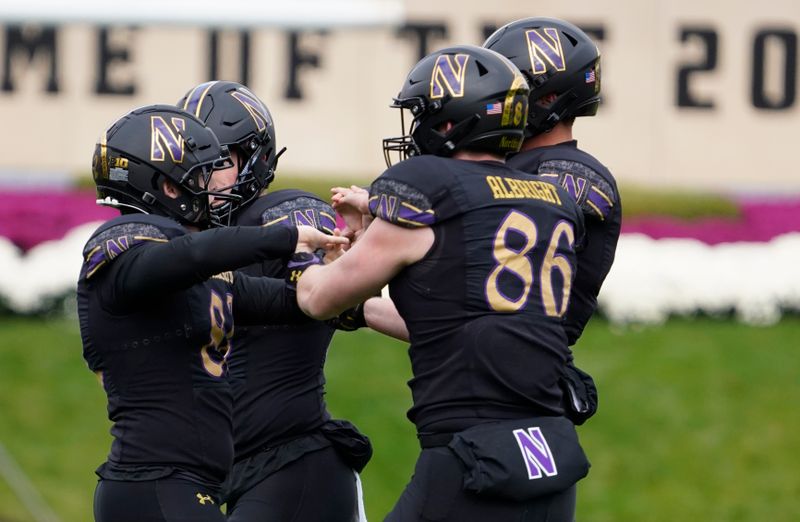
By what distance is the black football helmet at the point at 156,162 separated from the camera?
4938 millimetres

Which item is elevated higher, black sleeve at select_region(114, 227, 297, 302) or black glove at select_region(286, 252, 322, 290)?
black sleeve at select_region(114, 227, 297, 302)

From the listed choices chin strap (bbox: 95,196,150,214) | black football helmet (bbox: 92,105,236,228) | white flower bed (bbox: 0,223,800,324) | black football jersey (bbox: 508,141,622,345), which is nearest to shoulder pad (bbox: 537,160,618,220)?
black football jersey (bbox: 508,141,622,345)

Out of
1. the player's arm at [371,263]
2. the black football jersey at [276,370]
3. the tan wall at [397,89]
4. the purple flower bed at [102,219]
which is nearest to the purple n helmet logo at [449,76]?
the player's arm at [371,263]

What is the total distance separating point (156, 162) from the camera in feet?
16.1

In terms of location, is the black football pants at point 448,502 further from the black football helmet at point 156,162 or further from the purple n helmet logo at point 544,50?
the purple n helmet logo at point 544,50

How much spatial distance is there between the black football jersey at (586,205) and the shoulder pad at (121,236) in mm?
1286

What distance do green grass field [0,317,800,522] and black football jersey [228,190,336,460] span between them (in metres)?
4.94

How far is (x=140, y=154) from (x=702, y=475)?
7030 mm

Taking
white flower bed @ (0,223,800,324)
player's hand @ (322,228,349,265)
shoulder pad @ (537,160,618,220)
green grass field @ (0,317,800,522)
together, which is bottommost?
green grass field @ (0,317,800,522)

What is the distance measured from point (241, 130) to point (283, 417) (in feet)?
3.77

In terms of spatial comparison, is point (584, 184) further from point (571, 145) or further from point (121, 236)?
point (121, 236)

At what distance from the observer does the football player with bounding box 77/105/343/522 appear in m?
4.67

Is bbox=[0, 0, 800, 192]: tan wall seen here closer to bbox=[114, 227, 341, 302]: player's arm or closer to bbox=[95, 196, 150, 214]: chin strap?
bbox=[95, 196, 150, 214]: chin strap

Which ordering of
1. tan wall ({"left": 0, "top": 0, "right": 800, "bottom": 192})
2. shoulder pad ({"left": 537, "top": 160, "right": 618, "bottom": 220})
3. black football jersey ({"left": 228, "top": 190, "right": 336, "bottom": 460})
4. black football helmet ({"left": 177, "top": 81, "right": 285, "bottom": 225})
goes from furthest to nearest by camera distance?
tan wall ({"left": 0, "top": 0, "right": 800, "bottom": 192}) < black football helmet ({"left": 177, "top": 81, "right": 285, "bottom": 225}) < black football jersey ({"left": 228, "top": 190, "right": 336, "bottom": 460}) < shoulder pad ({"left": 537, "top": 160, "right": 618, "bottom": 220})
